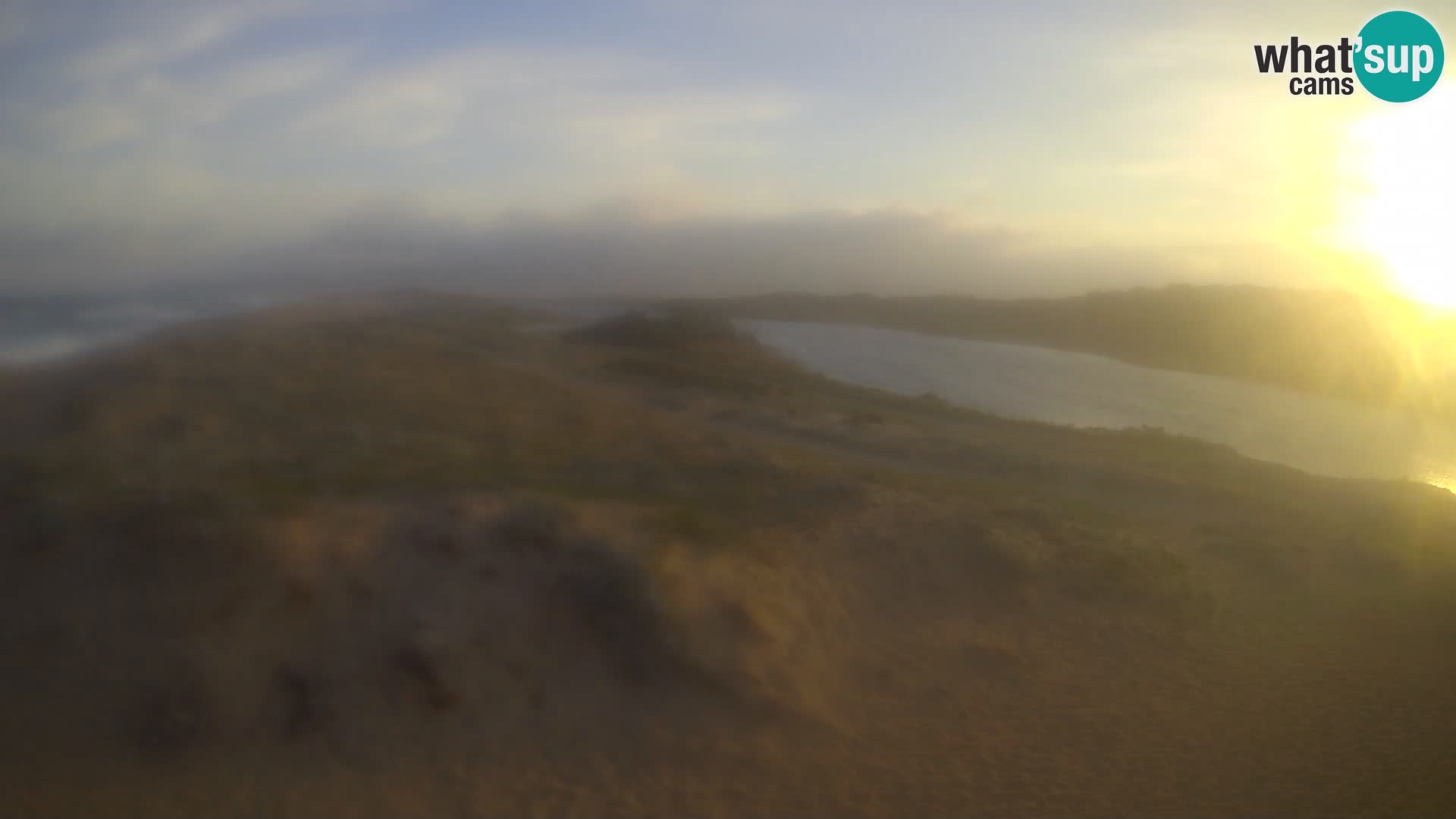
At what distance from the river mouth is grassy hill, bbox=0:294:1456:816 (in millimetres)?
11642

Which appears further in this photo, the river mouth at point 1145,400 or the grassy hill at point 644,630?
the river mouth at point 1145,400

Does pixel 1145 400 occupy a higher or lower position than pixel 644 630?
lower

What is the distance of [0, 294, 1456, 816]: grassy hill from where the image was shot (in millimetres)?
12367

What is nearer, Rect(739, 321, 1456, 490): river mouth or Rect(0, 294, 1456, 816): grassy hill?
Rect(0, 294, 1456, 816): grassy hill

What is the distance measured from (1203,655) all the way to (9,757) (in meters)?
17.5

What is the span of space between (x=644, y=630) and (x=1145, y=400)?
33706mm

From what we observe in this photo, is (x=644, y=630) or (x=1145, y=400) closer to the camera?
(x=644, y=630)

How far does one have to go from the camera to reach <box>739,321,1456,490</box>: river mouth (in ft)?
110

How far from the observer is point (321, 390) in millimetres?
24250

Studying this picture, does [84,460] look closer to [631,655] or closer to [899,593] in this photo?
[631,655]

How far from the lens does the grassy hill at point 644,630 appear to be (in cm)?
1237

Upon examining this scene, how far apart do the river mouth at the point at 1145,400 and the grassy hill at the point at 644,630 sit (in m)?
11.6

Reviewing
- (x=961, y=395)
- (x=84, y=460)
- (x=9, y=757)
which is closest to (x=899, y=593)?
(x=9, y=757)

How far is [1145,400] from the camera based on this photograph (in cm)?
4181
